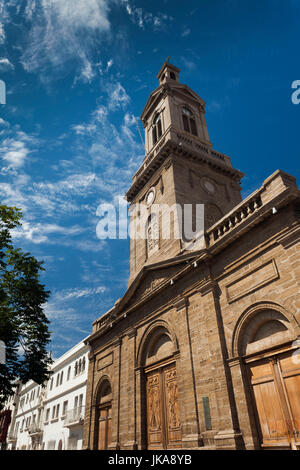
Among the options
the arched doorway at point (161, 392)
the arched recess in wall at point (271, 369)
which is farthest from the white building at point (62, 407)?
the arched recess in wall at point (271, 369)

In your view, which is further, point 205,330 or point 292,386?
point 205,330

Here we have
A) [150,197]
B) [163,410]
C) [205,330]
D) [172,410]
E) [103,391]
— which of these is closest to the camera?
[205,330]

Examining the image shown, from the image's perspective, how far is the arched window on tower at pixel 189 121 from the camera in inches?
989

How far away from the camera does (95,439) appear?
18.8 metres

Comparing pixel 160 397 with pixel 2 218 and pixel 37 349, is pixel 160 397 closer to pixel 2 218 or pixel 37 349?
pixel 37 349

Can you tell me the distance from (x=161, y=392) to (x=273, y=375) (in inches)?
242

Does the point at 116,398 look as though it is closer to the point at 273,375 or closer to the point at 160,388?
the point at 160,388

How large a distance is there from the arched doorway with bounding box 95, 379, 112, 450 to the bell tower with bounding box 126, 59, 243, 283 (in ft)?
22.4

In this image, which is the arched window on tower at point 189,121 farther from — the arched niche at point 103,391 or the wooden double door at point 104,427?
the wooden double door at point 104,427

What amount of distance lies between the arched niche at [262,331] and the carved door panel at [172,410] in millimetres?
4111

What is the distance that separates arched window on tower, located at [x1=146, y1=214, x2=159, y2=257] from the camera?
782 inches

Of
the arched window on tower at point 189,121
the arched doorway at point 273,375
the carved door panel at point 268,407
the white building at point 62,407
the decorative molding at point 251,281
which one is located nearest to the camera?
the arched doorway at point 273,375

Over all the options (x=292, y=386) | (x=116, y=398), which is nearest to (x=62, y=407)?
(x=116, y=398)

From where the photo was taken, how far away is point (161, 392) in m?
14.6
